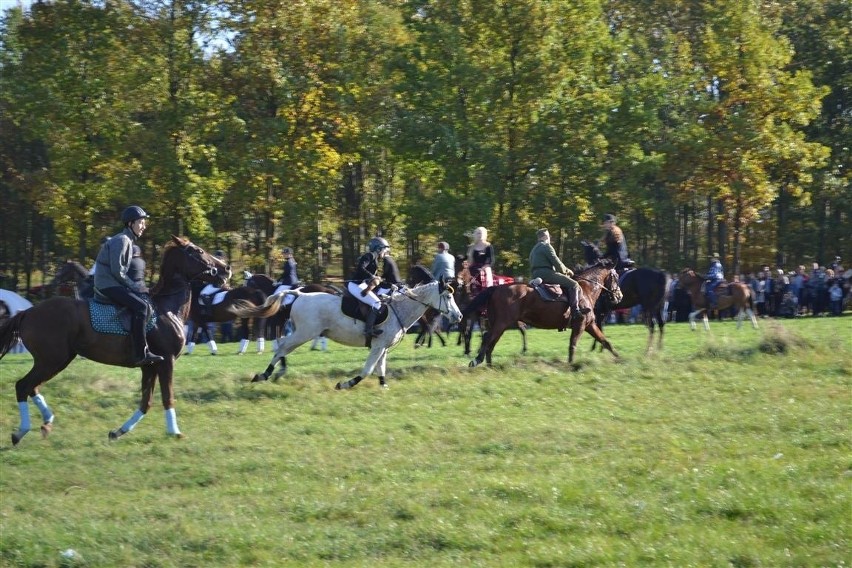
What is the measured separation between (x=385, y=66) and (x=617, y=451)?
27.2m

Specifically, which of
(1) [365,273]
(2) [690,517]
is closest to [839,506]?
(2) [690,517]

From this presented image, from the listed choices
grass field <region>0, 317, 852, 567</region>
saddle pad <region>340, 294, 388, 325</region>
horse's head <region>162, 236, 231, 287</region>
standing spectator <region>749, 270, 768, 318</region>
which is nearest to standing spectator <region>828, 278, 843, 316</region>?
standing spectator <region>749, 270, 768, 318</region>

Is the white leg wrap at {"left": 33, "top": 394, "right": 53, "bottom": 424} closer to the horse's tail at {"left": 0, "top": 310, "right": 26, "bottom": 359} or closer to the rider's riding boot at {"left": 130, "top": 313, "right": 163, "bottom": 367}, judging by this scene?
the horse's tail at {"left": 0, "top": 310, "right": 26, "bottom": 359}

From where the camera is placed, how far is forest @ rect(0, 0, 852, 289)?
126 feet

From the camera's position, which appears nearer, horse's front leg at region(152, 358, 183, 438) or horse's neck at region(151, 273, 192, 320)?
horse's front leg at region(152, 358, 183, 438)

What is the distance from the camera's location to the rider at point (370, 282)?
64.3 feet

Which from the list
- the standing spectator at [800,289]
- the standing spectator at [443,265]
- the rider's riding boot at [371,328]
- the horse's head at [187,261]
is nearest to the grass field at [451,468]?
Answer: the rider's riding boot at [371,328]

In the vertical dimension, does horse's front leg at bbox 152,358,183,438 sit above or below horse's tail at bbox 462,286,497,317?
below

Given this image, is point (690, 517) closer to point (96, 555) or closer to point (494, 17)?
point (96, 555)

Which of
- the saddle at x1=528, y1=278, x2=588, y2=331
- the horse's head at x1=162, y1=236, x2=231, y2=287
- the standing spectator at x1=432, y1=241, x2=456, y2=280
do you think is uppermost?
the standing spectator at x1=432, y1=241, x2=456, y2=280

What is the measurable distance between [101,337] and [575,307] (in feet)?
30.8

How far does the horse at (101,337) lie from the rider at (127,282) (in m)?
0.20

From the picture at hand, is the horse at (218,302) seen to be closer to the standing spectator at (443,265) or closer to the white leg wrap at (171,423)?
the standing spectator at (443,265)

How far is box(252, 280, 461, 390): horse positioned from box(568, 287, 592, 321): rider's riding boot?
2963mm
